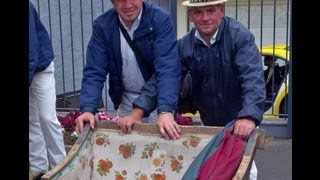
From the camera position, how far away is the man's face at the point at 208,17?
326 centimetres

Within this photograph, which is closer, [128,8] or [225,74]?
[128,8]

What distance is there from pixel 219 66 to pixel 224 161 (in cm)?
80

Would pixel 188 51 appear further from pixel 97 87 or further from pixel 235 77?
pixel 97 87

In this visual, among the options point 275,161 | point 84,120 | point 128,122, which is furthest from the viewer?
point 275,161

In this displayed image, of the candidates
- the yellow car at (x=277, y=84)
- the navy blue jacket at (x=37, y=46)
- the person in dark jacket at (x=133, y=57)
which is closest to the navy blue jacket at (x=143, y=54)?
the person in dark jacket at (x=133, y=57)

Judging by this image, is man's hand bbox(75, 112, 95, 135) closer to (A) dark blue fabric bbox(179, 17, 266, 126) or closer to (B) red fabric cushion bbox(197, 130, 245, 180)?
(A) dark blue fabric bbox(179, 17, 266, 126)

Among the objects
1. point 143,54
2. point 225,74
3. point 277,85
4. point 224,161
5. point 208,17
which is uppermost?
point 208,17

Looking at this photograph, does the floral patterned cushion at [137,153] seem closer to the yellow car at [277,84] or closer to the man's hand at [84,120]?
the man's hand at [84,120]

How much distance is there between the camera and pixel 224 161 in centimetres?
278

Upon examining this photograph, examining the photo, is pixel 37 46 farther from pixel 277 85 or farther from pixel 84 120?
pixel 277 85

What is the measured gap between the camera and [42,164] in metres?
4.43

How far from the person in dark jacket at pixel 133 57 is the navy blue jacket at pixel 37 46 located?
0.57 metres

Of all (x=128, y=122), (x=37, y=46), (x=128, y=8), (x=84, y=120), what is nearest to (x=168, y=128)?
(x=128, y=122)
